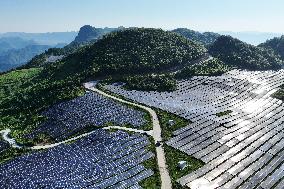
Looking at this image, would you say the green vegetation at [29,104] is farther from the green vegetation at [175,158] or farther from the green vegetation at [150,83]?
the green vegetation at [175,158]

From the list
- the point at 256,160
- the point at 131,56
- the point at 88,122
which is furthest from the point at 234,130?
the point at 131,56

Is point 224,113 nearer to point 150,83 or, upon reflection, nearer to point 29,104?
point 150,83

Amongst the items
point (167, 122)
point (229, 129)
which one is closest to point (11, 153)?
point (167, 122)

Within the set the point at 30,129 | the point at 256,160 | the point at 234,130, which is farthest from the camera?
the point at 30,129

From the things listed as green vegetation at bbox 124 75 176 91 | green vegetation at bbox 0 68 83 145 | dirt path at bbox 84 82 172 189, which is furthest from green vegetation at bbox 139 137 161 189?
green vegetation at bbox 124 75 176 91

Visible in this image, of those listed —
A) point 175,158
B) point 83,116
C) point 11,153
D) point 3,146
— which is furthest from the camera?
point 83,116

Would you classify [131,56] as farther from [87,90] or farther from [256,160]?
[256,160]

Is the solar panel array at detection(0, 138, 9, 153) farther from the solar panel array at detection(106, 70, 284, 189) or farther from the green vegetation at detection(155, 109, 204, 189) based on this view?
the solar panel array at detection(106, 70, 284, 189)
